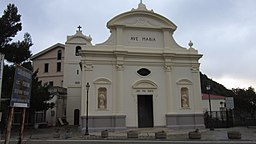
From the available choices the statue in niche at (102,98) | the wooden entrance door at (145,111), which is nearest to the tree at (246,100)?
the wooden entrance door at (145,111)

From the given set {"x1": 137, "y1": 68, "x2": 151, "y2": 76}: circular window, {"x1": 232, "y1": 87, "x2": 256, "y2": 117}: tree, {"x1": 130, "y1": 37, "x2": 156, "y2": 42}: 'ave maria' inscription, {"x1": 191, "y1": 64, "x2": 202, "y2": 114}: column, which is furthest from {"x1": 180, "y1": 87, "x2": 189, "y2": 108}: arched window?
{"x1": 232, "y1": 87, "x2": 256, "y2": 117}: tree

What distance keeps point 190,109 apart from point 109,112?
26.7 feet

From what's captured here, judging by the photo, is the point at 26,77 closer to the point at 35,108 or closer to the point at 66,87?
the point at 35,108

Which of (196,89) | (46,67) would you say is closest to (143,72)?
(196,89)

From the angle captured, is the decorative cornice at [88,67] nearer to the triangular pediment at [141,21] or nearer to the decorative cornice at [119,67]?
the decorative cornice at [119,67]

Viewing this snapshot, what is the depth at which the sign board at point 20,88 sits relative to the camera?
739cm

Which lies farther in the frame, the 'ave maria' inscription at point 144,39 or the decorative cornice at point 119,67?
the 'ave maria' inscription at point 144,39

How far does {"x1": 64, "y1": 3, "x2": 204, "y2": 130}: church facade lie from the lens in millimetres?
24359

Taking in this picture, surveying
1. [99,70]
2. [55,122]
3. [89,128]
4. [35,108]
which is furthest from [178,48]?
[55,122]

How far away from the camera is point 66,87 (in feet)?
134

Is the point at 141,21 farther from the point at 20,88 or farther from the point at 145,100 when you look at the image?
the point at 20,88

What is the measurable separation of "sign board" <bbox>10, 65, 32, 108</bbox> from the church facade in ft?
51.6

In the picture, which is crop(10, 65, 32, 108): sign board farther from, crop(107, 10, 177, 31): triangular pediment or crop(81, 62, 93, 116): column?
crop(107, 10, 177, 31): triangular pediment

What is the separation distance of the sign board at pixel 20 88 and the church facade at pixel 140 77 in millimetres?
15733
